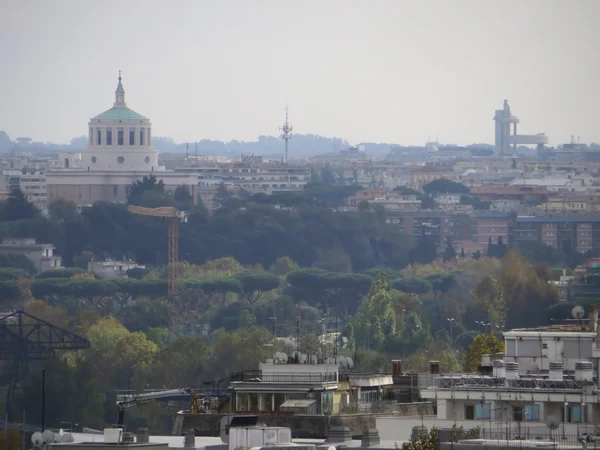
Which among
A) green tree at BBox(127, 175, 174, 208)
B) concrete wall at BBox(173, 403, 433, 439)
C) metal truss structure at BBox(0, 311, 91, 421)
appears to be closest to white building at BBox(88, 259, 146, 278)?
green tree at BBox(127, 175, 174, 208)

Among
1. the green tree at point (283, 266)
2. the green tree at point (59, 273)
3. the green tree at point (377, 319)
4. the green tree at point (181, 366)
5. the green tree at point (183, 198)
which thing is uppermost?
the green tree at point (181, 366)

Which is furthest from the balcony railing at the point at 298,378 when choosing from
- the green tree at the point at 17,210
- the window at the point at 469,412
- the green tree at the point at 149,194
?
the green tree at the point at 149,194

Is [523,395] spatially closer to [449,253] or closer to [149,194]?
[449,253]

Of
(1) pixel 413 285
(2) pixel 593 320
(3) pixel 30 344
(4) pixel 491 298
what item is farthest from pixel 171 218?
(2) pixel 593 320

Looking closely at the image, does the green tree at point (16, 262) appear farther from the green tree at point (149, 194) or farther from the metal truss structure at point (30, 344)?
the metal truss structure at point (30, 344)

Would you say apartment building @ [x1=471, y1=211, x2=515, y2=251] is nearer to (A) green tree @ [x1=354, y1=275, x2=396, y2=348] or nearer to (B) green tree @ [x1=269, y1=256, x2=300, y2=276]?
(B) green tree @ [x1=269, y1=256, x2=300, y2=276]

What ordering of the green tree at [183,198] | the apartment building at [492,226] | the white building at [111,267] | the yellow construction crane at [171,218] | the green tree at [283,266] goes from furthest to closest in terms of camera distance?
the apartment building at [492,226] → the green tree at [183,198] → the yellow construction crane at [171,218] → the white building at [111,267] → the green tree at [283,266]

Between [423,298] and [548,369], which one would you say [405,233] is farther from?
[548,369]
